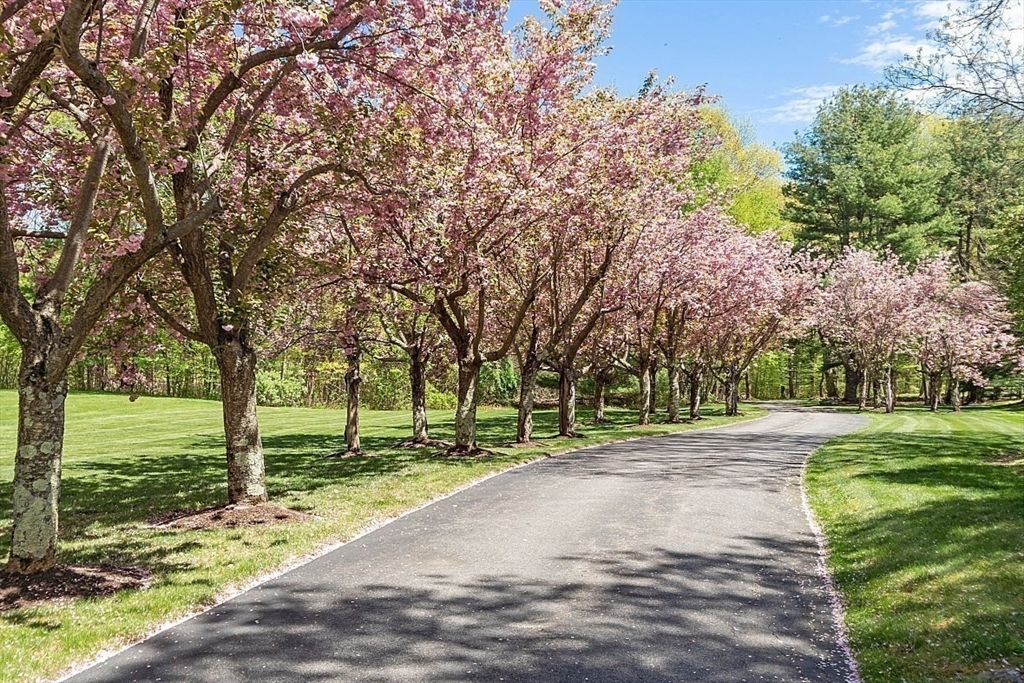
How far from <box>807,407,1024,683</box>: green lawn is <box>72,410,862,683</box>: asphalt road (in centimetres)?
47

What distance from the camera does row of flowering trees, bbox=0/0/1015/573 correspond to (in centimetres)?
816

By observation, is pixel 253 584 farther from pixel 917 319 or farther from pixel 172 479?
pixel 917 319

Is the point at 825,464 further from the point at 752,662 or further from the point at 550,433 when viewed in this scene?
the point at 752,662

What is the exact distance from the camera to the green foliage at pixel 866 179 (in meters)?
57.5

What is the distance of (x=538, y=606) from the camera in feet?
24.7

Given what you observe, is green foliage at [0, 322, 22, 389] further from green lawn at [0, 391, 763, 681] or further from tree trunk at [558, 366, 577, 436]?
tree trunk at [558, 366, 577, 436]

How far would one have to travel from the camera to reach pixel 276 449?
24266 millimetres

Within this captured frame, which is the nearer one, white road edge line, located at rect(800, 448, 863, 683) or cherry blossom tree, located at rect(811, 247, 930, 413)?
white road edge line, located at rect(800, 448, 863, 683)

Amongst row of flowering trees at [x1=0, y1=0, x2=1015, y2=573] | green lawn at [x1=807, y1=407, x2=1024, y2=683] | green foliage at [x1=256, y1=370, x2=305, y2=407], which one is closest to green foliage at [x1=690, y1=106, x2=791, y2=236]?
green foliage at [x1=256, y1=370, x2=305, y2=407]

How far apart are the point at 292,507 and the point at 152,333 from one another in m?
4.65

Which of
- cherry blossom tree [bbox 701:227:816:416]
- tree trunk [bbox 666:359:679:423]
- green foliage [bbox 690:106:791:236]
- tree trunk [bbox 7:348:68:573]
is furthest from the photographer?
green foliage [bbox 690:106:791:236]

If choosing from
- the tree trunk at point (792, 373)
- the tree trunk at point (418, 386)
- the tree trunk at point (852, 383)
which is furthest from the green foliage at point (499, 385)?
the tree trunk at point (792, 373)

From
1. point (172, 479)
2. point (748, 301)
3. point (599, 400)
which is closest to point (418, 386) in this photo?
point (172, 479)

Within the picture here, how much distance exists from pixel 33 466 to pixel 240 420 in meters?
4.39
